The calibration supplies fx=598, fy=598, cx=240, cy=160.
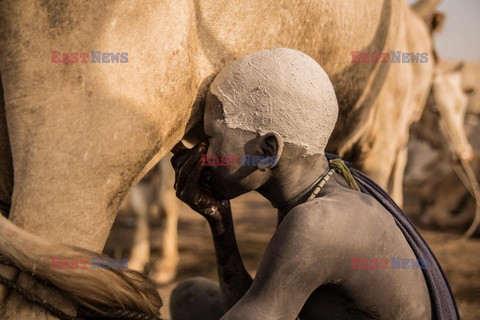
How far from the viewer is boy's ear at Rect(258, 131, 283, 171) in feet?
4.72

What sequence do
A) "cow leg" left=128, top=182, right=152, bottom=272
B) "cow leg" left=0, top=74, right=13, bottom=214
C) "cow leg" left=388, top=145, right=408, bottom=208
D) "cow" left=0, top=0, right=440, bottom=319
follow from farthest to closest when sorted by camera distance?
1. "cow leg" left=128, top=182, right=152, bottom=272
2. "cow leg" left=388, top=145, right=408, bottom=208
3. "cow leg" left=0, top=74, right=13, bottom=214
4. "cow" left=0, top=0, right=440, bottom=319

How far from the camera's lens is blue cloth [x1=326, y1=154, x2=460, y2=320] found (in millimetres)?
1601

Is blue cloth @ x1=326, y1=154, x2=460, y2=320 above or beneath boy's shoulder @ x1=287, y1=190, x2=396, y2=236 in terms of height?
beneath

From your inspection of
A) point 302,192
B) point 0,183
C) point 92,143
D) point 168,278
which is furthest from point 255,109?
point 168,278

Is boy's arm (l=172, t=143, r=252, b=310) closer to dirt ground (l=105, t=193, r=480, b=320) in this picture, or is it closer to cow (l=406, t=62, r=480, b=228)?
dirt ground (l=105, t=193, r=480, b=320)

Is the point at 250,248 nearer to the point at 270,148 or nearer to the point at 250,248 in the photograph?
the point at 250,248

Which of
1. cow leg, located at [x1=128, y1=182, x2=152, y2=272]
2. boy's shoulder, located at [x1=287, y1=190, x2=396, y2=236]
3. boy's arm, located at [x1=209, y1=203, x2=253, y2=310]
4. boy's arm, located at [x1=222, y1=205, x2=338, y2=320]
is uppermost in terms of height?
boy's shoulder, located at [x1=287, y1=190, x2=396, y2=236]

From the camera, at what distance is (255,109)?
4.80 feet

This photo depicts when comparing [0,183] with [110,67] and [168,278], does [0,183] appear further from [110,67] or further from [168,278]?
[168,278]

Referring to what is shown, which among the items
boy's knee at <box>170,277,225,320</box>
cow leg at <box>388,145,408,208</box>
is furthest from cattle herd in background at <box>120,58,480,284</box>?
boy's knee at <box>170,277,225,320</box>

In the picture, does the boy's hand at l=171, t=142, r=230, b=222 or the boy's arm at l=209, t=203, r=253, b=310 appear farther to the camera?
the boy's arm at l=209, t=203, r=253, b=310

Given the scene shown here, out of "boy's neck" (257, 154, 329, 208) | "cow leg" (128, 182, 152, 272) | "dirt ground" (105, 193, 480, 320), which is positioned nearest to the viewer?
"boy's neck" (257, 154, 329, 208)

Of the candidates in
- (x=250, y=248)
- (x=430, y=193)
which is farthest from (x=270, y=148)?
(x=430, y=193)

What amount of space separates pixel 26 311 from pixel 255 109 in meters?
0.69
